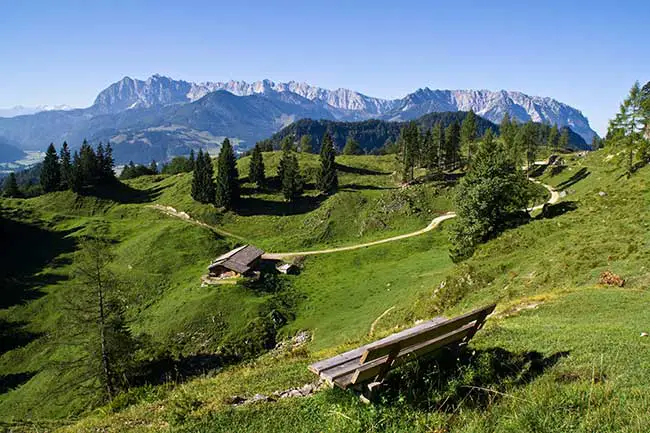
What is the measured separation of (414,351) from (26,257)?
297ft

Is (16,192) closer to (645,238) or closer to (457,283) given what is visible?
(457,283)

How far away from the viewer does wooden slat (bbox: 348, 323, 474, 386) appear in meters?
8.73

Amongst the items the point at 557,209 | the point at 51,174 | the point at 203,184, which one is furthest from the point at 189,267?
the point at 51,174

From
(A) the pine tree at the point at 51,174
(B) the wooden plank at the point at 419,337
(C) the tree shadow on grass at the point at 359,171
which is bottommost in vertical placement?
(A) the pine tree at the point at 51,174

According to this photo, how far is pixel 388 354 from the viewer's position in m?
8.96

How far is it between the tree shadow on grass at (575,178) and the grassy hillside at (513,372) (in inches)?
2339

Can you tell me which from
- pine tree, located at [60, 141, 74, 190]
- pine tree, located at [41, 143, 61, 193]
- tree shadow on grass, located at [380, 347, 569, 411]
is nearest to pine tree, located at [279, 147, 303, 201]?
pine tree, located at [60, 141, 74, 190]

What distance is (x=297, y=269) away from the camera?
6488 cm

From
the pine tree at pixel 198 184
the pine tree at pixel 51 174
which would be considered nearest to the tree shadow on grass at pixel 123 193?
the pine tree at pixel 51 174

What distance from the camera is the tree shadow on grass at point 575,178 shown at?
288 feet

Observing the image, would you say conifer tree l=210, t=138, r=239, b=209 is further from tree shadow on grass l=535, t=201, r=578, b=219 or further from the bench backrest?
the bench backrest

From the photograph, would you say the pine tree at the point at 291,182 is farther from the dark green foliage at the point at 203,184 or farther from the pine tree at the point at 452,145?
the pine tree at the point at 452,145

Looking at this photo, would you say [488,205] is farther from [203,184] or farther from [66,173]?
[66,173]

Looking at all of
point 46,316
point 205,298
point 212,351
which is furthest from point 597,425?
point 46,316
